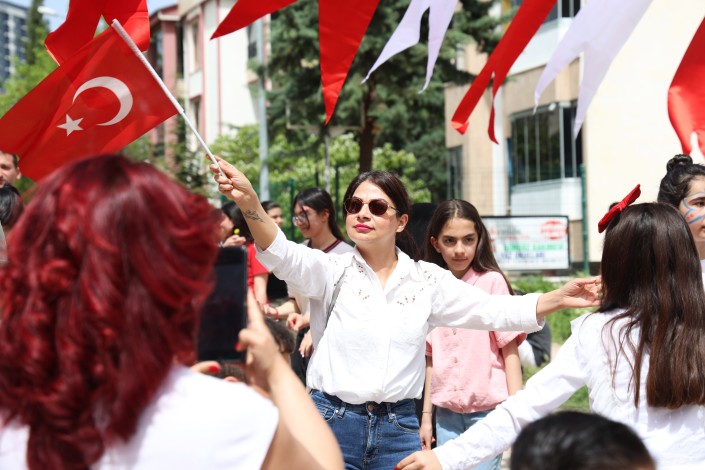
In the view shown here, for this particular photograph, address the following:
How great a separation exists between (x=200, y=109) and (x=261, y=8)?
35.9m

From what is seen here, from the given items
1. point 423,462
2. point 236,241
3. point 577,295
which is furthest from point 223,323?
point 236,241

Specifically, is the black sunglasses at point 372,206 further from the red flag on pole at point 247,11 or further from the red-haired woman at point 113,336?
the red-haired woman at point 113,336

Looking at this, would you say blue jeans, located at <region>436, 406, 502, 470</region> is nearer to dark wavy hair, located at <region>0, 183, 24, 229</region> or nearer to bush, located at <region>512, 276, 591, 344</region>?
dark wavy hair, located at <region>0, 183, 24, 229</region>

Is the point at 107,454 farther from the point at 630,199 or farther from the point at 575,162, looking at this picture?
the point at 575,162

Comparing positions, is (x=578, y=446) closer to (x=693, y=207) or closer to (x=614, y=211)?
(x=614, y=211)

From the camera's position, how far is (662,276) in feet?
10.4

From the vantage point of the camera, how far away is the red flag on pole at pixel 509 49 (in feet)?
16.2

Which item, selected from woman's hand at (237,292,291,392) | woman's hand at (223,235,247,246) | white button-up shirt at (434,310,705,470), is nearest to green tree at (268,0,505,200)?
woman's hand at (223,235,247,246)

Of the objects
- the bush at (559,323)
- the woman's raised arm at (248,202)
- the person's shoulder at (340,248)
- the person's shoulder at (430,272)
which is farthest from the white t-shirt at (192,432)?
the person's shoulder at (340,248)

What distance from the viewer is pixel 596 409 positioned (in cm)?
321

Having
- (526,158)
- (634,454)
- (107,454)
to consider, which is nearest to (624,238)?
(634,454)

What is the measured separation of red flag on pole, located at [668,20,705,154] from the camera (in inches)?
192

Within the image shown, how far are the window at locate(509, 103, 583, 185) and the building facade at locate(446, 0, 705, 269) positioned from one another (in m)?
0.02

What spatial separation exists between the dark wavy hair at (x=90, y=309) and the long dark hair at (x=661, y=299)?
1721mm
